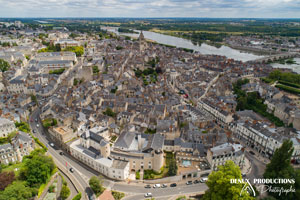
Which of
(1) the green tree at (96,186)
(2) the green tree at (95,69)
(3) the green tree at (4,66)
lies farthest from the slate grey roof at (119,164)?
(3) the green tree at (4,66)

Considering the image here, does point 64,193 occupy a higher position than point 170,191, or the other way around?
point 64,193

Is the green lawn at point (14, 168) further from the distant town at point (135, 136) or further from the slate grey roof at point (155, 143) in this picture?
the slate grey roof at point (155, 143)

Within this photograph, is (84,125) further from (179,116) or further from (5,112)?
(179,116)

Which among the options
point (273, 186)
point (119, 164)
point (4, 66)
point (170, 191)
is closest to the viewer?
point (273, 186)

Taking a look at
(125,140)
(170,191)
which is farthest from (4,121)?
(170,191)

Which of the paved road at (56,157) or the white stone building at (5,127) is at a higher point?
the white stone building at (5,127)

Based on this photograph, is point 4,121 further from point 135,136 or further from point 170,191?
point 170,191
